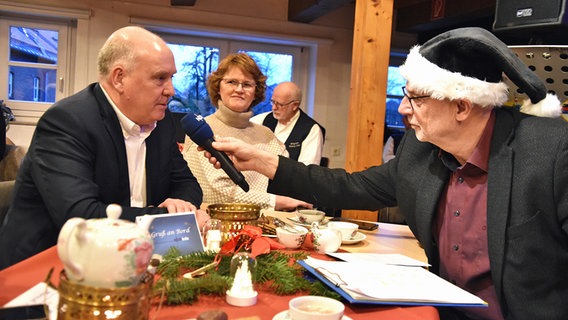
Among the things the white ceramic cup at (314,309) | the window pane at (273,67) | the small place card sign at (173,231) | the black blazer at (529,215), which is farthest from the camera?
the window pane at (273,67)

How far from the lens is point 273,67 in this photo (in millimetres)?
6773

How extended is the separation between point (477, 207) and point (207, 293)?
90 centimetres

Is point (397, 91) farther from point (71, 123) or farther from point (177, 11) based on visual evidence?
point (71, 123)

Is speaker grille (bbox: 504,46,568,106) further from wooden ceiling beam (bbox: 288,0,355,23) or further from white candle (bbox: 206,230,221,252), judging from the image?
wooden ceiling beam (bbox: 288,0,355,23)

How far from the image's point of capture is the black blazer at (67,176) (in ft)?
5.36

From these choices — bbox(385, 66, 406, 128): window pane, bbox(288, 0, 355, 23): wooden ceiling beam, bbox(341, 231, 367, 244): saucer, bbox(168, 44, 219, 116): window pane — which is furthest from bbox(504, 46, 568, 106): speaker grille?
bbox(385, 66, 406, 128): window pane

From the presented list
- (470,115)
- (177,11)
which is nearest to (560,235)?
(470,115)

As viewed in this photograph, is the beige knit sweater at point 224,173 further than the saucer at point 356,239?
Yes

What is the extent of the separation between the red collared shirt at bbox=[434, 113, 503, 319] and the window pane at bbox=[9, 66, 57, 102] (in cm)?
532

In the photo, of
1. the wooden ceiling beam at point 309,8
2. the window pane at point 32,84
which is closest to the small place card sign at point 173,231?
the wooden ceiling beam at point 309,8

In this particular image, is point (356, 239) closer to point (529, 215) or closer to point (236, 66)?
point (529, 215)

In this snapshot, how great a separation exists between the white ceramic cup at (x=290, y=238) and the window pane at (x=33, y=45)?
516 centimetres

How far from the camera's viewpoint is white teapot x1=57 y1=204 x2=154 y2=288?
0.77 meters

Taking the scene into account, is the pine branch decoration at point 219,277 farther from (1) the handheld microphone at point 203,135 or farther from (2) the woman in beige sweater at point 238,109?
(2) the woman in beige sweater at point 238,109
